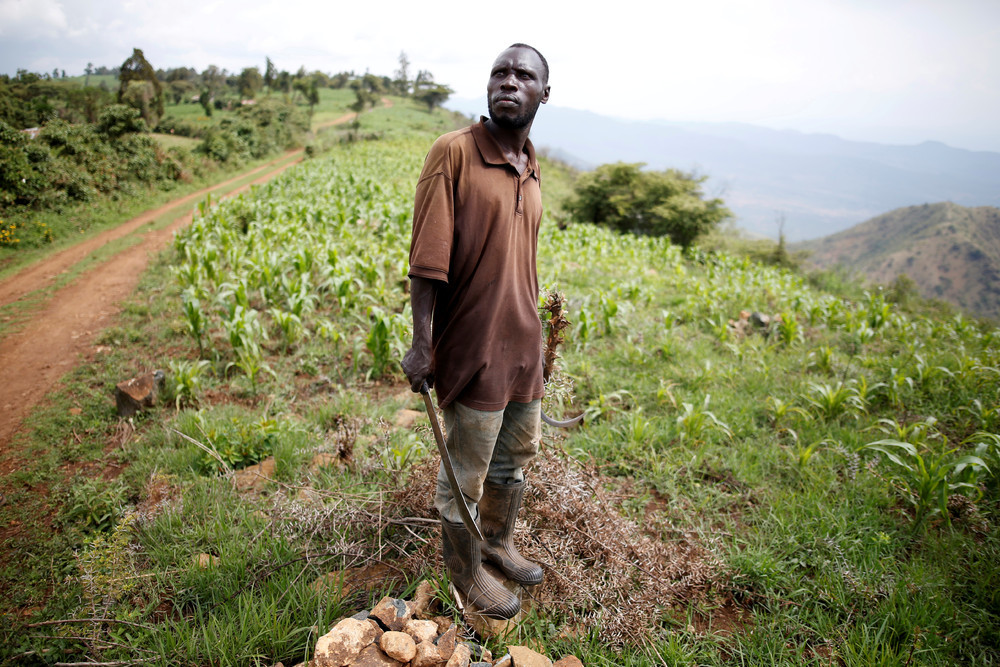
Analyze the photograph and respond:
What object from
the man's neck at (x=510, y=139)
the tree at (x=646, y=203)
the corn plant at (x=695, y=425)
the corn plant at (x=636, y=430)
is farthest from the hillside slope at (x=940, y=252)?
the man's neck at (x=510, y=139)

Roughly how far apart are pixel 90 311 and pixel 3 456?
11.7 ft

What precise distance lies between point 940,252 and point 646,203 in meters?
29.6

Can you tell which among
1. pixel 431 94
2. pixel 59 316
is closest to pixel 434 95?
pixel 431 94

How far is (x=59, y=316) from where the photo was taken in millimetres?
6355

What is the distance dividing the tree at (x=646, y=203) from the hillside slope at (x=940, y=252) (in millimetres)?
14941

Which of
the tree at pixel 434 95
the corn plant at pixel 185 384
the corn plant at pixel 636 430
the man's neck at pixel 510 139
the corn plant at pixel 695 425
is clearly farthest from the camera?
the tree at pixel 434 95

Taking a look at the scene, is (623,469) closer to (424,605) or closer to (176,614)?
(424,605)

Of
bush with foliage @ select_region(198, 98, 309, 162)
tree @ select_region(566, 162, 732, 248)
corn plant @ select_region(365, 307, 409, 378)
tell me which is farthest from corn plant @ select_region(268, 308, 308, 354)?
bush with foliage @ select_region(198, 98, 309, 162)

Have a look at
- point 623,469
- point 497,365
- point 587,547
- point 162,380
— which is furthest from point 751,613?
point 162,380

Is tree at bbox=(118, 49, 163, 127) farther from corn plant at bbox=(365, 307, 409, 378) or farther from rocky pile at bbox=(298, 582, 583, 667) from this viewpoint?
rocky pile at bbox=(298, 582, 583, 667)

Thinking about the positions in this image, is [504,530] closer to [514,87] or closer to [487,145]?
[487,145]

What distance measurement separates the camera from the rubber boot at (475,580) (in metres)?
2.02

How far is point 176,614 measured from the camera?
225cm

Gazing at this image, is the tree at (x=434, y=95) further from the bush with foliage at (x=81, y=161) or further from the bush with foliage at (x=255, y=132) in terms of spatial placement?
the bush with foliage at (x=81, y=161)
